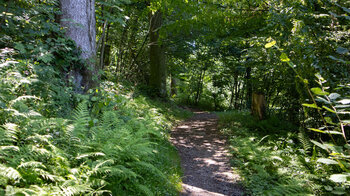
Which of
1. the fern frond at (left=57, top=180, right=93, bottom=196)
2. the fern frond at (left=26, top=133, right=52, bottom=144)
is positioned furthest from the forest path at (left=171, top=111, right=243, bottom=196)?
the fern frond at (left=26, top=133, right=52, bottom=144)

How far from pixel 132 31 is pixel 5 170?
12.5 metres

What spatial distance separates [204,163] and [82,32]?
4718 millimetres

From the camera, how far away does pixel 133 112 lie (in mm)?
6922

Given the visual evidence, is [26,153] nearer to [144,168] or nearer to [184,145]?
[144,168]

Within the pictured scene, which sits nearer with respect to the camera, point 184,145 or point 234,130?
point 184,145

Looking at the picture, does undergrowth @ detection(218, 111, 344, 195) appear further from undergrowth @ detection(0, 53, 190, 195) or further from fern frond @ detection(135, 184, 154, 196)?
fern frond @ detection(135, 184, 154, 196)

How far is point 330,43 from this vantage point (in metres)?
4.77

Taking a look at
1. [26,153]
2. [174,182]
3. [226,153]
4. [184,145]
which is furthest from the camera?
[184,145]

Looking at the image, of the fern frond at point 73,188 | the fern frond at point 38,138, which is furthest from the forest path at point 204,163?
the fern frond at point 38,138

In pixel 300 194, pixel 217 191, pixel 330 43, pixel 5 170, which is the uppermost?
pixel 330 43

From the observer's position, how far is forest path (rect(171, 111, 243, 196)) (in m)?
4.91

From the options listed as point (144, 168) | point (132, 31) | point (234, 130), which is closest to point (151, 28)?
point (132, 31)

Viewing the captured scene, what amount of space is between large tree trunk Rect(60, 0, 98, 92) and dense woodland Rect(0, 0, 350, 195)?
2 centimetres

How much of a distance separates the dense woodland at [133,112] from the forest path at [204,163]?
316 mm
